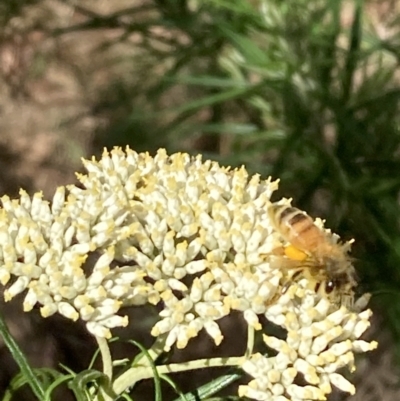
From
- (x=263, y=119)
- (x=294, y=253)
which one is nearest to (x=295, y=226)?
(x=294, y=253)

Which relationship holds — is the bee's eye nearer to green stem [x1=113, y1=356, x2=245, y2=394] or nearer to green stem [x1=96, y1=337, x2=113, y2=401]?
green stem [x1=113, y1=356, x2=245, y2=394]

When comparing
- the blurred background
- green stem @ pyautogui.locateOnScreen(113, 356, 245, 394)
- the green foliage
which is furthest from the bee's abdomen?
the green foliage

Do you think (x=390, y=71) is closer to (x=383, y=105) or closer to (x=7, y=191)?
(x=383, y=105)

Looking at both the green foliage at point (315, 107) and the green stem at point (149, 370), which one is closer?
the green stem at point (149, 370)

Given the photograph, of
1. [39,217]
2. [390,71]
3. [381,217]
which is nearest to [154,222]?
[39,217]

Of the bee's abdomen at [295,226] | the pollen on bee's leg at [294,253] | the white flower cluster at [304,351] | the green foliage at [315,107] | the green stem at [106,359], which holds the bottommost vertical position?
the white flower cluster at [304,351]

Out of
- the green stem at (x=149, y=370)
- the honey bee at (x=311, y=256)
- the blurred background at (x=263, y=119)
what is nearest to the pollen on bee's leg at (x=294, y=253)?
the honey bee at (x=311, y=256)

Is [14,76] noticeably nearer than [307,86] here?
No

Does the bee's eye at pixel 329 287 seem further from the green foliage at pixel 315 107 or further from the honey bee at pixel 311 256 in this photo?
the green foliage at pixel 315 107
